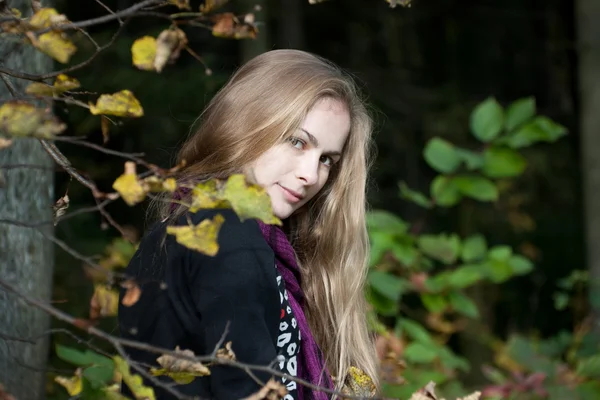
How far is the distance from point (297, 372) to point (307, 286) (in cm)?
50

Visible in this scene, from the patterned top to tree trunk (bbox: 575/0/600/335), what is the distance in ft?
11.0

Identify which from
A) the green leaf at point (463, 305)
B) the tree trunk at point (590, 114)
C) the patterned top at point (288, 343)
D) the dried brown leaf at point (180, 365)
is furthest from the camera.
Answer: the tree trunk at point (590, 114)

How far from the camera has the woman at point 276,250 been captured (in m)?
1.67

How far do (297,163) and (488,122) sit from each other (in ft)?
4.83

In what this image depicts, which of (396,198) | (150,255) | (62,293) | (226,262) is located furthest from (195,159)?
(396,198)

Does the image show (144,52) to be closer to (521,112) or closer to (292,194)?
(292,194)

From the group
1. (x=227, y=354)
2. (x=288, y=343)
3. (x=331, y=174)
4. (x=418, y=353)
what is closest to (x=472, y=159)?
(x=418, y=353)

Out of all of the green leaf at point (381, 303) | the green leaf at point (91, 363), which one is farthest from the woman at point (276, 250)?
the green leaf at point (381, 303)

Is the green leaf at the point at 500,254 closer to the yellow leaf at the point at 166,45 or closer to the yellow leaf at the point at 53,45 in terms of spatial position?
the yellow leaf at the point at 166,45

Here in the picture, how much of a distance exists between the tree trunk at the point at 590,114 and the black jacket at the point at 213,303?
11.9 ft

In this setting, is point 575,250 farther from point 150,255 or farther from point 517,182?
point 150,255

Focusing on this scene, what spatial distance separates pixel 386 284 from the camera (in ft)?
10.6

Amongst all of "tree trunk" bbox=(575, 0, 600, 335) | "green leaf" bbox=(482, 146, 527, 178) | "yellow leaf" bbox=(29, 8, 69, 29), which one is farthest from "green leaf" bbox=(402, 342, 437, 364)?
"yellow leaf" bbox=(29, 8, 69, 29)

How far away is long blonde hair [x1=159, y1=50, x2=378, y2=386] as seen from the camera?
2.06 m
